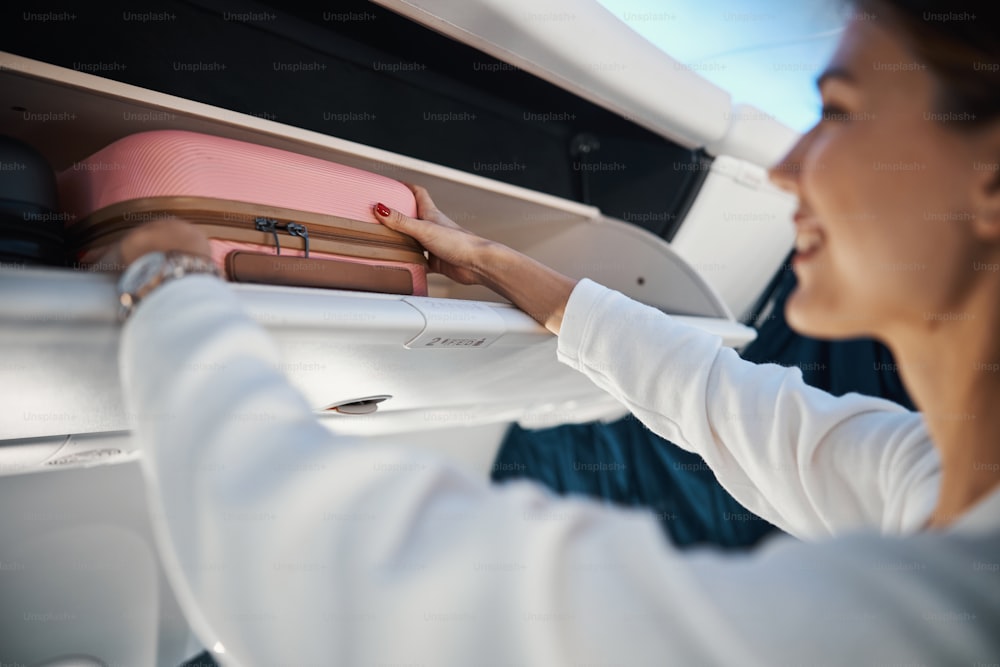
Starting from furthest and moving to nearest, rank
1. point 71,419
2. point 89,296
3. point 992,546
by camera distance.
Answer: point 71,419 → point 89,296 → point 992,546

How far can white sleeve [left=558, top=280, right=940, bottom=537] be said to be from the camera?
0.59m

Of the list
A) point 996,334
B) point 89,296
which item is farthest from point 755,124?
point 89,296

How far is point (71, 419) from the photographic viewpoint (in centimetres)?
67

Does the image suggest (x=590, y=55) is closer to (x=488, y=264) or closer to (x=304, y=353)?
(x=488, y=264)

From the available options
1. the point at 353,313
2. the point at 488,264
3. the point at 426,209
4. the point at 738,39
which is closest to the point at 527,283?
the point at 488,264

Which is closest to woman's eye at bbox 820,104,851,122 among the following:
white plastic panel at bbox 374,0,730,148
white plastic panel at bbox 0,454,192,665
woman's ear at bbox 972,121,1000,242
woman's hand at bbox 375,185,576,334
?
woman's ear at bbox 972,121,1000,242

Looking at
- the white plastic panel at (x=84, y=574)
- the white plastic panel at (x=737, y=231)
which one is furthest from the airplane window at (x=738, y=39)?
the white plastic panel at (x=84, y=574)

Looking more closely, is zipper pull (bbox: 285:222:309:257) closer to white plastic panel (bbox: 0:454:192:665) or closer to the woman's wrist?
the woman's wrist

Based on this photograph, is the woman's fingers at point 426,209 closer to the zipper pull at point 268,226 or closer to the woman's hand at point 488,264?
the woman's hand at point 488,264

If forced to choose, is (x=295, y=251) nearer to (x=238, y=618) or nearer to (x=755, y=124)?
(x=238, y=618)

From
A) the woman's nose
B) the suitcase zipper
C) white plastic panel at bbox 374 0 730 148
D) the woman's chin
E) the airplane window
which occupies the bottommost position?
the suitcase zipper

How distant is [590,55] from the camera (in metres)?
1.17

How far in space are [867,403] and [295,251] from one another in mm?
711

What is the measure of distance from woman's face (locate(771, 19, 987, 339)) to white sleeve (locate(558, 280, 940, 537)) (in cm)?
19
